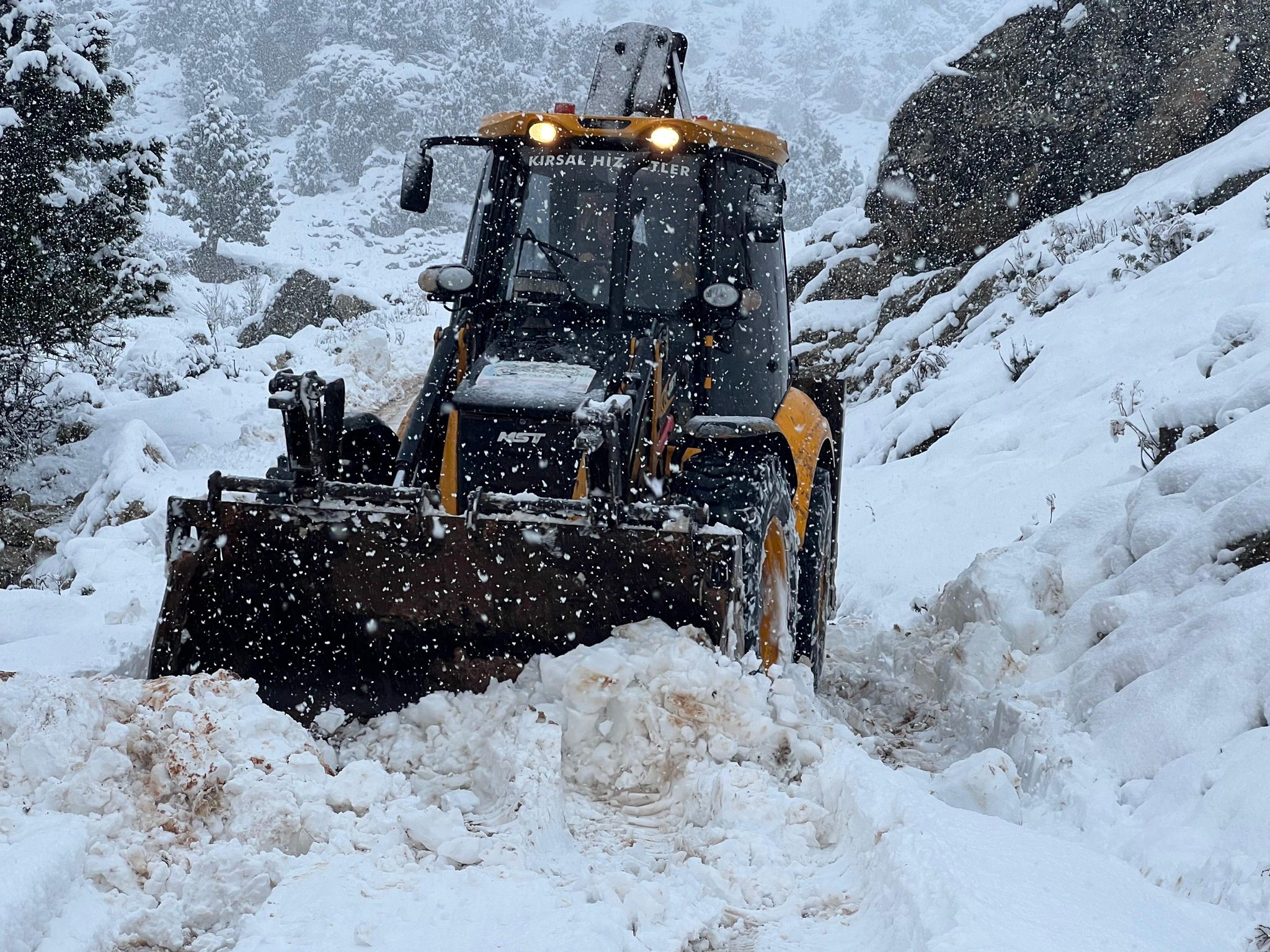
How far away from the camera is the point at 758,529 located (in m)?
3.87

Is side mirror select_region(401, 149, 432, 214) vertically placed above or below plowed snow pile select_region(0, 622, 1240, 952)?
above

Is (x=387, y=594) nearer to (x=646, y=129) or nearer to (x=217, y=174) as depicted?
(x=646, y=129)

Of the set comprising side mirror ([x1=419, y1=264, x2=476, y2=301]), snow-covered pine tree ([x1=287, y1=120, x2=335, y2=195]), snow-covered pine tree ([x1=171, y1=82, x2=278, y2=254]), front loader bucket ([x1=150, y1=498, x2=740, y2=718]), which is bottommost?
front loader bucket ([x1=150, y1=498, x2=740, y2=718])

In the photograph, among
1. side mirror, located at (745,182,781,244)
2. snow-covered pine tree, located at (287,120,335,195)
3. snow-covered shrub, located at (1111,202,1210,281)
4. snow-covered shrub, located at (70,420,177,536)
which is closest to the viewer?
side mirror, located at (745,182,781,244)

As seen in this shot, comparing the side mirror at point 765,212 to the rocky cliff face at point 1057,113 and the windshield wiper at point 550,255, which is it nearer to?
the windshield wiper at point 550,255

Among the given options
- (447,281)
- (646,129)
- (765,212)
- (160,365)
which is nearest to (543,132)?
(646,129)

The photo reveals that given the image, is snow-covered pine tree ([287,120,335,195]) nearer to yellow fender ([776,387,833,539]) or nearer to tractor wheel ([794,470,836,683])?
yellow fender ([776,387,833,539])

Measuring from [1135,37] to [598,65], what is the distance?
29.0 ft

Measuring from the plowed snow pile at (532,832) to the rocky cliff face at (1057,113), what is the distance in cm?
1070

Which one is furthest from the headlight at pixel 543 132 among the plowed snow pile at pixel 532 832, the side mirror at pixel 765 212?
the plowed snow pile at pixel 532 832

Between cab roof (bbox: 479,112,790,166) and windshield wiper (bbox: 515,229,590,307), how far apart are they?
0.45 metres

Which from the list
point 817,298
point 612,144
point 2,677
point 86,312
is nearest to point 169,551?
point 2,677

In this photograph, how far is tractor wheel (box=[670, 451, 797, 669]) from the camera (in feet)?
12.5

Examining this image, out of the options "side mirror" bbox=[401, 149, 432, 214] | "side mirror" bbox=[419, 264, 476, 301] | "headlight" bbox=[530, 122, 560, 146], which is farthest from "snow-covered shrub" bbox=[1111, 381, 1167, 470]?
"side mirror" bbox=[401, 149, 432, 214]
